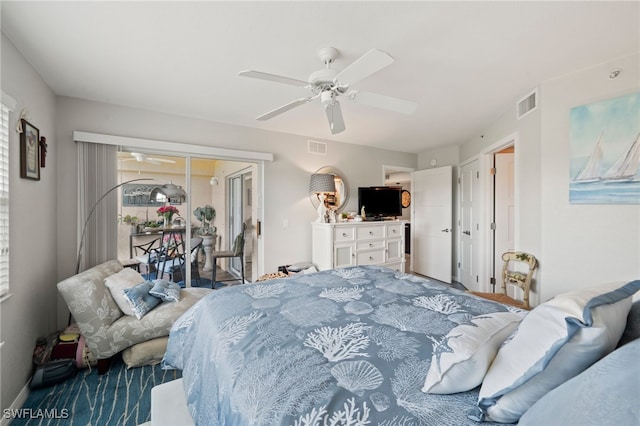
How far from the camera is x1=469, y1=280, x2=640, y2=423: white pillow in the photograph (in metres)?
0.65

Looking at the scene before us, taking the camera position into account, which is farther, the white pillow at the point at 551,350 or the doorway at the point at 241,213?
the doorway at the point at 241,213

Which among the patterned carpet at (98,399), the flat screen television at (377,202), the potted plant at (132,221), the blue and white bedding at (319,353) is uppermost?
the flat screen television at (377,202)

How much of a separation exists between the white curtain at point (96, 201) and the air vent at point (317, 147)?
2452 mm

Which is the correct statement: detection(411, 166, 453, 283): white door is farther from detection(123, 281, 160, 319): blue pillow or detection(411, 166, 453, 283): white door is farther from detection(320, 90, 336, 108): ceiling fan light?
detection(123, 281, 160, 319): blue pillow

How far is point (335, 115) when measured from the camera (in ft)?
6.70

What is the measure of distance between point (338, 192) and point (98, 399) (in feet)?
11.7

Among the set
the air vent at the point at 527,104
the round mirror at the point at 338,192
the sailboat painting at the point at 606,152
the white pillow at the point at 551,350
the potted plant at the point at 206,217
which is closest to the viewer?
the white pillow at the point at 551,350

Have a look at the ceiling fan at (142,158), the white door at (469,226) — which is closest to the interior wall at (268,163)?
the ceiling fan at (142,158)

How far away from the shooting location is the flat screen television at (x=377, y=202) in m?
4.35

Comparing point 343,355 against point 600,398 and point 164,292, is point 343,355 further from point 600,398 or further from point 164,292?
point 164,292

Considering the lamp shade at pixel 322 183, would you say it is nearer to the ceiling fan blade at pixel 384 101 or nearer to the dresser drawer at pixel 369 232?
the dresser drawer at pixel 369 232

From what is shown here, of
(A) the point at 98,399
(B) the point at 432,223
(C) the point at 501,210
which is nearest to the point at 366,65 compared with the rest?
(A) the point at 98,399

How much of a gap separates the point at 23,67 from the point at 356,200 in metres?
3.99

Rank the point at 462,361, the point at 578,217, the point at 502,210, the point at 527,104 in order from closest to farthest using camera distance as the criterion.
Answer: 1. the point at 462,361
2. the point at 578,217
3. the point at 527,104
4. the point at 502,210
